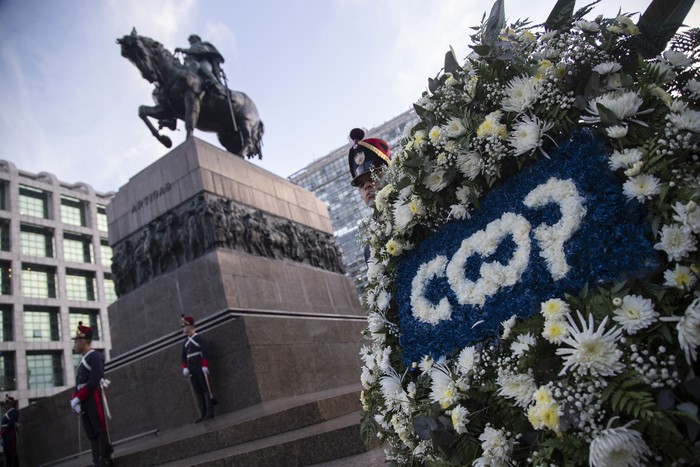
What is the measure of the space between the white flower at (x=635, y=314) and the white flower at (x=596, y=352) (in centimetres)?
4

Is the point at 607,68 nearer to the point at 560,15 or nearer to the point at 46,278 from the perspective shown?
the point at 560,15

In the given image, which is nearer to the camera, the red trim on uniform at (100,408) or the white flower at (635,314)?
the white flower at (635,314)

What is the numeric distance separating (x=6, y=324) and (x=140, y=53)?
1271 inches

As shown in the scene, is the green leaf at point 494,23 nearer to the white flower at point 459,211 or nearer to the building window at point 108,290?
the white flower at point 459,211

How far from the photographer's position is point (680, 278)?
1.60 metres

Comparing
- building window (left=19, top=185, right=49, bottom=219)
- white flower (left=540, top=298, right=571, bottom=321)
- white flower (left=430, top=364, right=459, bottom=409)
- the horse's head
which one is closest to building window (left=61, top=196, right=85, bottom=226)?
building window (left=19, top=185, right=49, bottom=219)

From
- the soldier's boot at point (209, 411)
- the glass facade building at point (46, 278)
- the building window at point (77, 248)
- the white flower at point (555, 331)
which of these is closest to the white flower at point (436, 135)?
the white flower at point (555, 331)

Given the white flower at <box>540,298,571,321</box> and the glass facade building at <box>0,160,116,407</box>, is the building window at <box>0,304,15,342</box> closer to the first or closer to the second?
the glass facade building at <box>0,160,116,407</box>

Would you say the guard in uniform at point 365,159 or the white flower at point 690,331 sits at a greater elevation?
the guard in uniform at point 365,159

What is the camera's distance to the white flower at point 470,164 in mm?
2332

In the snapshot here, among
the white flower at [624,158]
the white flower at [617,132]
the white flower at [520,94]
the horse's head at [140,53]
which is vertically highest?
the horse's head at [140,53]

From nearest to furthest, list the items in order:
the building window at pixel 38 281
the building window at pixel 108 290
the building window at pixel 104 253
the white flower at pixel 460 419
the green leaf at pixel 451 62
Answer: the white flower at pixel 460 419 < the green leaf at pixel 451 62 < the building window at pixel 38 281 < the building window at pixel 108 290 < the building window at pixel 104 253

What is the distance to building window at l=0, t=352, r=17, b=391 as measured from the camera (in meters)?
32.6

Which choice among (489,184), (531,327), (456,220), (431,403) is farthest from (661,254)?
(431,403)
